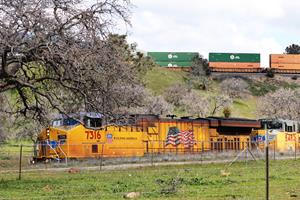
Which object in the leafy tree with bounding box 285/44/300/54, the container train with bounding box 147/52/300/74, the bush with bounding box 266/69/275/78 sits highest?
the leafy tree with bounding box 285/44/300/54

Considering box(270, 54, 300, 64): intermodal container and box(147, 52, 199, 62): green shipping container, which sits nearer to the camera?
box(270, 54, 300, 64): intermodal container

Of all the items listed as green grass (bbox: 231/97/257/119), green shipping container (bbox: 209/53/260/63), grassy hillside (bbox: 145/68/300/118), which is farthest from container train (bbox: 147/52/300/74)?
green grass (bbox: 231/97/257/119)

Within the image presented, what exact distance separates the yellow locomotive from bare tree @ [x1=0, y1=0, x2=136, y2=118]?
5.68 meters

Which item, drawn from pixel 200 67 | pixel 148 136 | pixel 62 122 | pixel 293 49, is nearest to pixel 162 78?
pixel 200 67

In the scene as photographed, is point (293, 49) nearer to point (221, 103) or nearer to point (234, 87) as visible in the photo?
point (234, 87)

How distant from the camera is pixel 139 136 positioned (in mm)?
41219

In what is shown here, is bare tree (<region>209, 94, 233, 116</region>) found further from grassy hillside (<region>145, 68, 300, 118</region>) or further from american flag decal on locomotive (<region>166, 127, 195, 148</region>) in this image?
american flag decal on locomotive (<region>166, 127, 195, 148</region>)

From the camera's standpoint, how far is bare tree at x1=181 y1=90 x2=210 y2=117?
3900 inches

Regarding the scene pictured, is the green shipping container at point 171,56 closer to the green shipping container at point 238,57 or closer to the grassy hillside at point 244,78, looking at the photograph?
the grassy hillside at point 244,78

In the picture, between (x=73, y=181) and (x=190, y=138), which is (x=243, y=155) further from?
(x=73, y=181)

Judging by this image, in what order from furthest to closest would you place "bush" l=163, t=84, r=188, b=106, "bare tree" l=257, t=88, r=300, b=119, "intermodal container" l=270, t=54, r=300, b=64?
"intermodal container" l=270, t=54, r=300, b=64 → "bush" l=163, t=84, r=188, b=106 → "bare tree" l=257, t=88, r=300, b=119

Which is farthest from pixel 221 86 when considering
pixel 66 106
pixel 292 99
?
pixel 66 106

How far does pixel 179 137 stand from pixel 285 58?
10042cm

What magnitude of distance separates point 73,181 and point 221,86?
367ft
